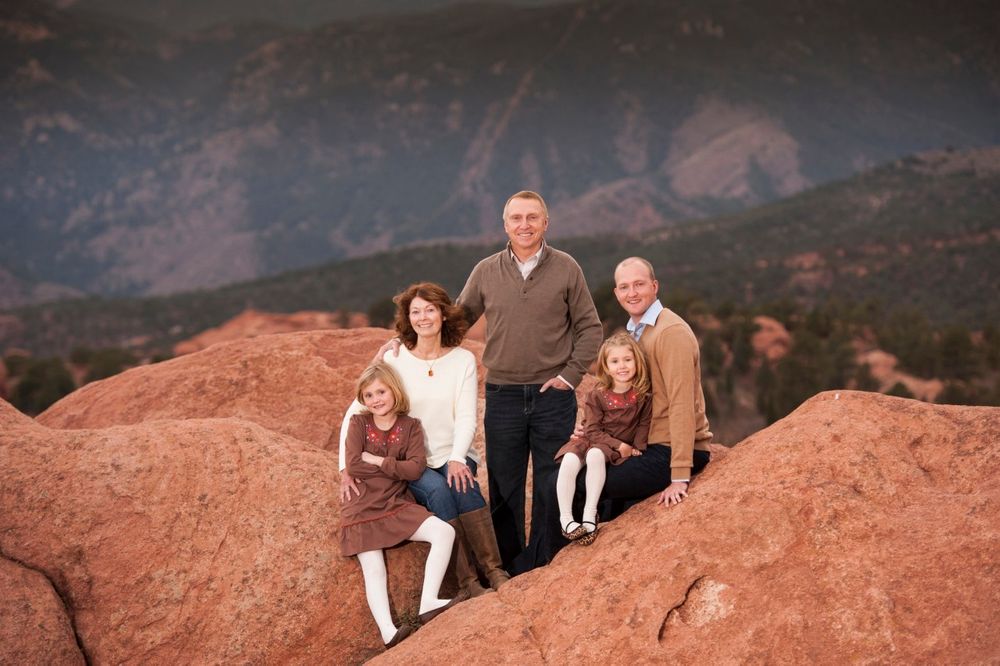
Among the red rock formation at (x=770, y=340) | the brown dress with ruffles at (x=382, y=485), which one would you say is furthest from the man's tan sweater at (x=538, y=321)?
the red rock formation at (x=770, y=340)

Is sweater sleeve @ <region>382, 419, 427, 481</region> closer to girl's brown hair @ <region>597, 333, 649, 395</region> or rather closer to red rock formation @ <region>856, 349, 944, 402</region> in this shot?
girl's brown hair @ <region>597, 333, 649, 395</region>

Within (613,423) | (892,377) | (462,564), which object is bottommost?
(892,377)

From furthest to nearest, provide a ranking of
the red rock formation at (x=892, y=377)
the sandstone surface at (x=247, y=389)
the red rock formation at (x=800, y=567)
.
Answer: the red rock formation at (x=892, y=377), the sandstone surface at (x=247, y=389), the red rock formation at (x=800, y=567)

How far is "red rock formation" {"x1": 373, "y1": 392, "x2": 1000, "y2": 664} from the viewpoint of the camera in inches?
159

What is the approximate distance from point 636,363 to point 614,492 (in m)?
0.81

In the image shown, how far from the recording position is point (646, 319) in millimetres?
5281

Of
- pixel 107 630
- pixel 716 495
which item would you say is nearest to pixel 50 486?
pixel 107 630

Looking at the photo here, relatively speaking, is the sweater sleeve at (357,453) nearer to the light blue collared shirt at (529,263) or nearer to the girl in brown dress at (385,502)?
the girl in brown dress at (385,502)

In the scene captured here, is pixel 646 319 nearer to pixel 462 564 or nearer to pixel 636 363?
pixel 636 363

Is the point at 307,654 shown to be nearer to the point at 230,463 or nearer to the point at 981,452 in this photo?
the point at 230,463

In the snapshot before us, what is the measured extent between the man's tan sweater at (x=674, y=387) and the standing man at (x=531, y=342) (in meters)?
0.83

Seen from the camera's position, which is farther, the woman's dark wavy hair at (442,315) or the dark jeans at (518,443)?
A: the dark jeans at (518,443)

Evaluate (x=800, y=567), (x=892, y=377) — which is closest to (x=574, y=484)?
(x=800, y=567)

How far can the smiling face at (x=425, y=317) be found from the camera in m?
5.77
